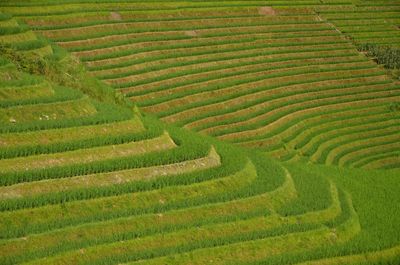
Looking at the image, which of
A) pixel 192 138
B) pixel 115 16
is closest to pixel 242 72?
pixel 115 16

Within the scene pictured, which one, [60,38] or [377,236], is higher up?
[60,38]

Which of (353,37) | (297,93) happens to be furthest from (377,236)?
Answer: (353,37)

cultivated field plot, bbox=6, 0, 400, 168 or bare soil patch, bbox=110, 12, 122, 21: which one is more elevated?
bare soil patch, bbox=110, 12, 122, 21

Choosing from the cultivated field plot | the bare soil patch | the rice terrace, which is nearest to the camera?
the rice terrace

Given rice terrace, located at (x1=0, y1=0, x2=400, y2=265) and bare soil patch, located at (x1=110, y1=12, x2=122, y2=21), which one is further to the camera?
bare soil patch, located at (x1=110, y1=12, x2=122, y2=21)

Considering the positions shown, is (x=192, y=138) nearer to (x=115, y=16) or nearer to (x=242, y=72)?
(x=242, y=72)

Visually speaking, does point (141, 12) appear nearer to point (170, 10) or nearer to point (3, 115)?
point (170, 10)

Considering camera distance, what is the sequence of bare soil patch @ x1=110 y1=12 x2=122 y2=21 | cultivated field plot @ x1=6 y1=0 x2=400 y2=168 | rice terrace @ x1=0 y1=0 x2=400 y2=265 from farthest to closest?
bare soil patch @ x1=110 y1=12 x2=122 y2=21, cultivated field plot @ x1=6 y1=0 x2=400 y2=168, rice terrace @ x1=0 y1=0 x2=400 y2=265

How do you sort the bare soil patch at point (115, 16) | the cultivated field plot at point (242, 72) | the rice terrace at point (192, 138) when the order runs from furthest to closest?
1. the bare soil patch at point (115, 16)
2. the cultivated field plot at point (242, 72)
3. the rice terrace at point (192, 138)
